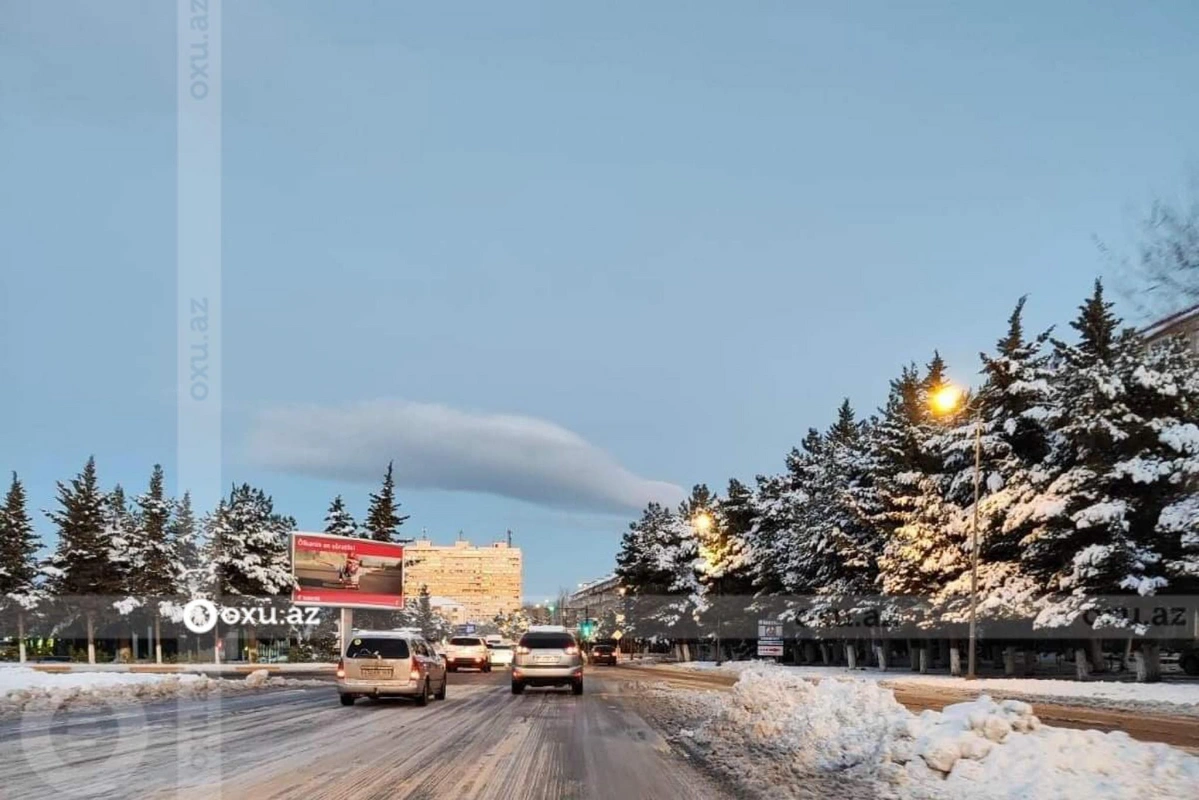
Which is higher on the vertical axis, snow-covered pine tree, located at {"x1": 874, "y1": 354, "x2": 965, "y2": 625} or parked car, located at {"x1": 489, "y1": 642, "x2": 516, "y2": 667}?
snow-covered pine tree, located at {"x1": 874, "y1": 354, "x2": 965, "y2": 625}

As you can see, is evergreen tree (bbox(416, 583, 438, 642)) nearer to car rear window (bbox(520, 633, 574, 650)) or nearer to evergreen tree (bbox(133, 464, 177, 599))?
evergreen tree (bbox(133, 464, 177, 599))

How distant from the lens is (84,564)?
67938 mm

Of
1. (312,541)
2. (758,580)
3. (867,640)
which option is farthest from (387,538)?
(867,640)

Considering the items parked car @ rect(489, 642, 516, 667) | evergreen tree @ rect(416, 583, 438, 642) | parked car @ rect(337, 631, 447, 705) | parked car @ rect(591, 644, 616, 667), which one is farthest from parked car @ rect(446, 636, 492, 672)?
evergreen tree @ rect(416, 583, 438, 642)

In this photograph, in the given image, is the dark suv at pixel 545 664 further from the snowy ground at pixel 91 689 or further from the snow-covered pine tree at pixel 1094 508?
the snow-covered pine tree at pixel 1094 508

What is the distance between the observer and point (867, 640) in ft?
186

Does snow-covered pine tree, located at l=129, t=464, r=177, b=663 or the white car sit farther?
snow-covered pine tree, located at l=129, t=464, r=177, b=663

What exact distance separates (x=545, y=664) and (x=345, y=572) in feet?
118

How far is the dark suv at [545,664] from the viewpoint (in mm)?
25984

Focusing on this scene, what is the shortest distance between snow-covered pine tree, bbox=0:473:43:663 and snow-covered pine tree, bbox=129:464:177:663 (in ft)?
22.7

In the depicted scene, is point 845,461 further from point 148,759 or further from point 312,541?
point 148,759

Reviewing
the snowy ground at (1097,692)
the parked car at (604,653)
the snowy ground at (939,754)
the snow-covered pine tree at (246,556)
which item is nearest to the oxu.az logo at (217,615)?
the snow-covered pine tree at (246,556)

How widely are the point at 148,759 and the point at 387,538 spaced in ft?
232

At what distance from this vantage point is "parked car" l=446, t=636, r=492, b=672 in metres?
45.9
